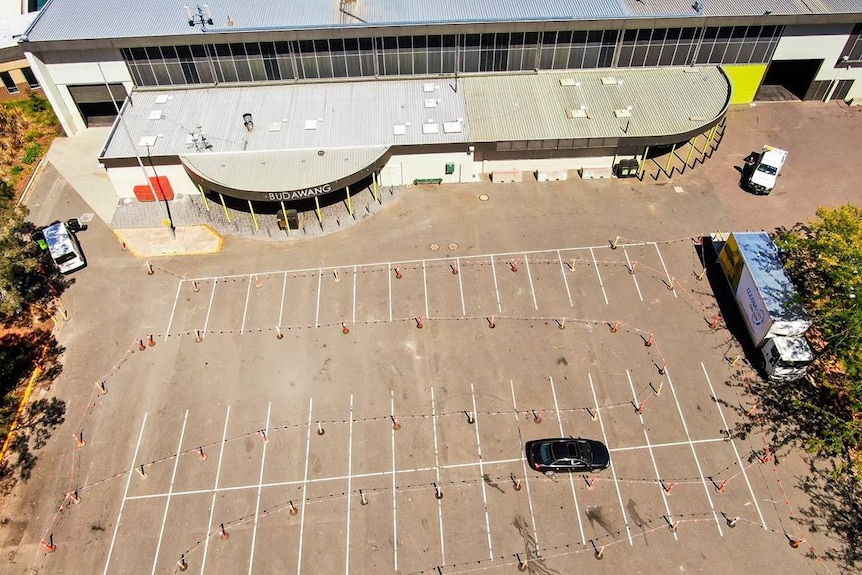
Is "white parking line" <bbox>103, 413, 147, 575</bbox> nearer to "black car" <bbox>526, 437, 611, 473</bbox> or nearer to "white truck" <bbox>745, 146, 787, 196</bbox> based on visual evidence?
"black car" <bbox>526, 437, 611, 473</bbox>

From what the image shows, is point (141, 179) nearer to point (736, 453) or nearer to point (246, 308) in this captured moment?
point (246, 308)

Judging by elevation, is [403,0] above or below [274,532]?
above

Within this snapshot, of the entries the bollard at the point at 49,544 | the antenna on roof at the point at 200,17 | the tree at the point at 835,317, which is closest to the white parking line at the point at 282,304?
the bollard at the point at 49,544

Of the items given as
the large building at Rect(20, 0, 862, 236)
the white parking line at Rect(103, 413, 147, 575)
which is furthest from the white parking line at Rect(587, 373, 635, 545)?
the white parking line at Rect(103, 413, 147, 575)

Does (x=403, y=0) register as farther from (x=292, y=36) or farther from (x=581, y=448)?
(x=581, y=448)

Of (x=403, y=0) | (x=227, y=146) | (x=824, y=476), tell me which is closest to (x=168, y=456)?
(x=227, y=146)

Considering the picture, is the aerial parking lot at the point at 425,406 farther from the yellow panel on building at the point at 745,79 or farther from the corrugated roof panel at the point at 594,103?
the yellow panel on building at the point at 745,79
